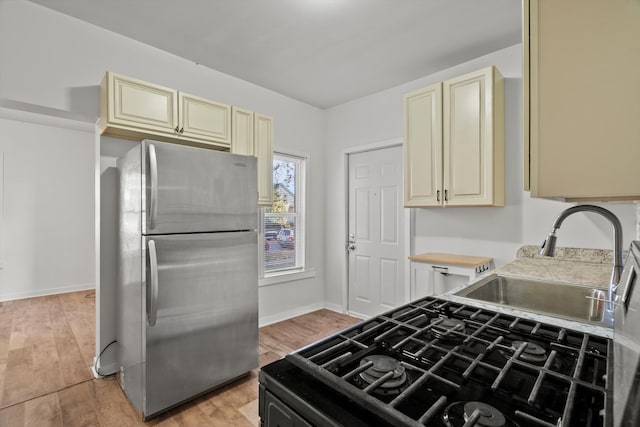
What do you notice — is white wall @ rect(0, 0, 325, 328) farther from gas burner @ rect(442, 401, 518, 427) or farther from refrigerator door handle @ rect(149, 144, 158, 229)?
gas burner @ rect(442, 401, 518, 427)

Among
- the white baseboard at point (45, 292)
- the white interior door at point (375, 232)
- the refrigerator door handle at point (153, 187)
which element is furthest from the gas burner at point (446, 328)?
the white baseboard at point (45, 292)

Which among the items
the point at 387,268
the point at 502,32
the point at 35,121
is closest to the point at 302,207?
the point at 387,268

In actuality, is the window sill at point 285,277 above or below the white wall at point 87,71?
below

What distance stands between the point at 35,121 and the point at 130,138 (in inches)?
134

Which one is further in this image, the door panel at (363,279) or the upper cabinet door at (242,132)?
the door panel at (363,279)

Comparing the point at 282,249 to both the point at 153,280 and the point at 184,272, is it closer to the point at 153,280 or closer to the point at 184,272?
the point at 184,272

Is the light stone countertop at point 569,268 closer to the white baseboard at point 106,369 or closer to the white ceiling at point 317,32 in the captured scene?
the white ceiling at point 317,32

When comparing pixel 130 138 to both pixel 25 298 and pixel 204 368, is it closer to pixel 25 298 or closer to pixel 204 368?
pixel 204 368

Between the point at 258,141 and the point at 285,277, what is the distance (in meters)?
1.63

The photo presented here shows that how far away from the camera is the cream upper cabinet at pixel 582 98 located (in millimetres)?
671

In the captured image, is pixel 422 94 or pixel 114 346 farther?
pixel 422 94

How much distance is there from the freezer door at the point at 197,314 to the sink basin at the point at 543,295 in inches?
62.1

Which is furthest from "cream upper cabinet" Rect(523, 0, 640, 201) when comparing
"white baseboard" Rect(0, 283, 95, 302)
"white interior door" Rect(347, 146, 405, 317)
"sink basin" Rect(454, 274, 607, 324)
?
"white baseboard" Rect(0, 283, 95, 302)

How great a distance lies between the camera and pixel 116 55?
2449mm
